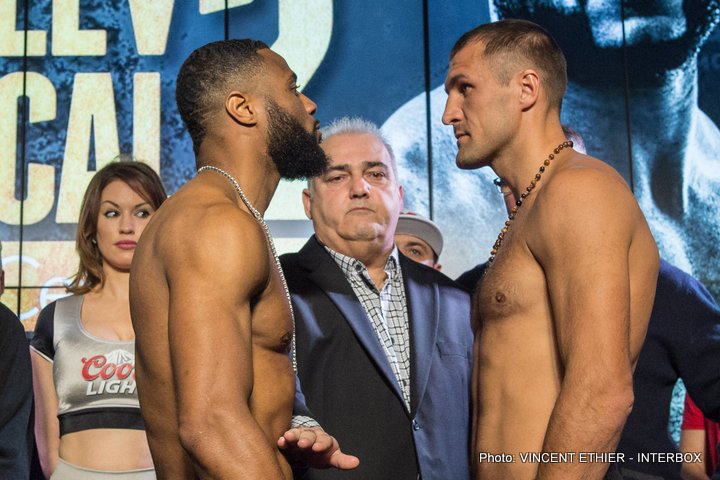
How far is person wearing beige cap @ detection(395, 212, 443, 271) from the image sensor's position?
386 centimetres

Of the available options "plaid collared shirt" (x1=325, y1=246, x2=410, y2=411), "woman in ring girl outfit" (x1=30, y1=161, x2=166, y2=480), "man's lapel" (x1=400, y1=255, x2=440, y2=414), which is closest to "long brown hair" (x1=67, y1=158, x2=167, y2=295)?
"woman in ring girl outfit" (x1=30, y1=161, x2=166, y2=480)

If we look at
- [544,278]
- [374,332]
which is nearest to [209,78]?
[544,278]

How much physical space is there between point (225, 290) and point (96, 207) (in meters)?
1.62

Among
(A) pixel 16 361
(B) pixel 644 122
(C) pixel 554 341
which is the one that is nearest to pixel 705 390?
(C) pixel 554 341

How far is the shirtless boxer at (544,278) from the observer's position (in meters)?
1.81

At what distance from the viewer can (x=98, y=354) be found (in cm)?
291

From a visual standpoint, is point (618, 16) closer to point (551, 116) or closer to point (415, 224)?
point (415, 224)

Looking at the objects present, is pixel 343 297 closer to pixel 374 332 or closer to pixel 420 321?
pixel 374 332

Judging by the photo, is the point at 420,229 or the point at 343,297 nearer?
the point at 343,297

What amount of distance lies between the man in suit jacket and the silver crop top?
0.56 meters

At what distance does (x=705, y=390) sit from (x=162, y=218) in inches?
63.6

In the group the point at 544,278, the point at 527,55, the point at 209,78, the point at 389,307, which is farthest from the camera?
the point at 389,307

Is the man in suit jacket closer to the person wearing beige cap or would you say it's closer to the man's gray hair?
the man's gray hair

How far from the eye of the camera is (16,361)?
267 centimetres
